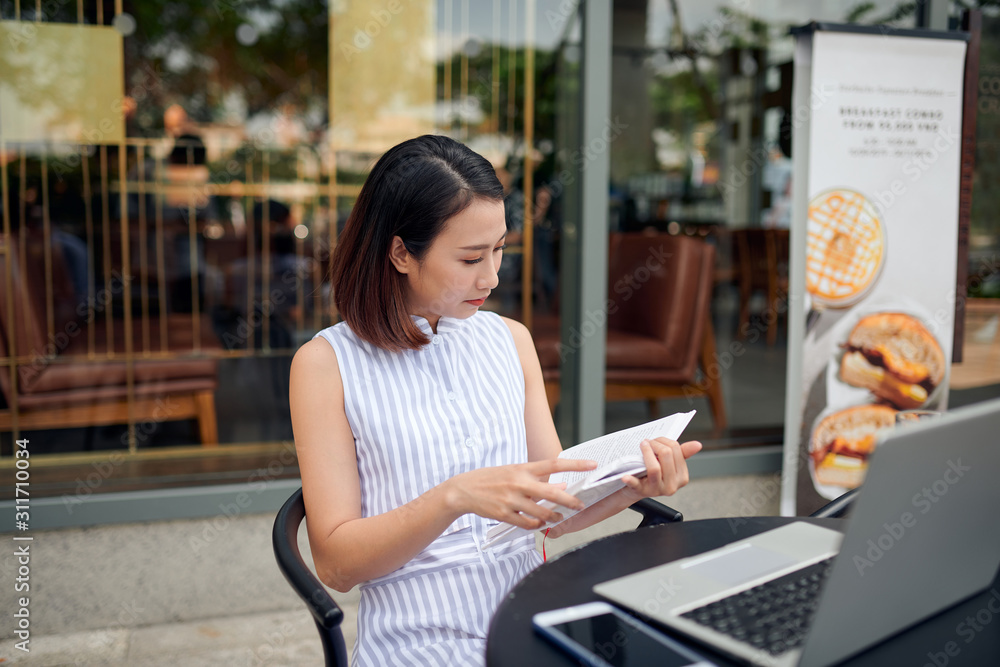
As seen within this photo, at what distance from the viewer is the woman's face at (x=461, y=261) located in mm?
1254

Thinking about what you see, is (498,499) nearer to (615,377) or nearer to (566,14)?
(615,377)

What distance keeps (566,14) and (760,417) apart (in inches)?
74.4

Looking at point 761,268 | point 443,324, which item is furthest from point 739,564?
point 761,268

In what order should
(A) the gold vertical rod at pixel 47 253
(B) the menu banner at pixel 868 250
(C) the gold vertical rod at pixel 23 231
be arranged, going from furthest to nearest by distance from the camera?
1. (A) the gold vertical rod at pixel 47 253
2. (C) the gold vertical rod at pixel 23 231
3. (B) the menu banner at pixel 868 250

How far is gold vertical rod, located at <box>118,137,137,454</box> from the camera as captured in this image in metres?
3.06

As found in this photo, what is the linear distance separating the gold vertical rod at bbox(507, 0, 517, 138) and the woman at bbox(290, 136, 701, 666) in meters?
2.16

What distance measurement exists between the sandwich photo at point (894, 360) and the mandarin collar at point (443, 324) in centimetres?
173

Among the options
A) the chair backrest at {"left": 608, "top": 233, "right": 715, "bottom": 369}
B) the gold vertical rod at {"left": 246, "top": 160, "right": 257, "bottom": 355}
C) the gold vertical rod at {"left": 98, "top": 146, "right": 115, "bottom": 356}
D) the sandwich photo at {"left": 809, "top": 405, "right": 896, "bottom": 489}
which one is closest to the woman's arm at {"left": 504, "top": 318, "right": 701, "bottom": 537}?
the sandwich photo at {"left": 809, "top": 405, "right": 896, "bottom": 489}

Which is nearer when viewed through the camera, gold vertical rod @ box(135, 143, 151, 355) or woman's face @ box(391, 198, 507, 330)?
woman's face @ box(391, 198, 507, 330)

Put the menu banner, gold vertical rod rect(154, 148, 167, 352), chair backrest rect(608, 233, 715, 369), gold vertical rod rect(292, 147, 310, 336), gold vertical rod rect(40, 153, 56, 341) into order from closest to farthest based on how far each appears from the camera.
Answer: the menu banner → gold vertical rod rect(40, 153, 56, 341) → chair backrest rect(608, 233, 715, 369) → gold vertical rod rect(154, 148, 167, 352) → gold vertical rod rect(292, 147, 310, 336)

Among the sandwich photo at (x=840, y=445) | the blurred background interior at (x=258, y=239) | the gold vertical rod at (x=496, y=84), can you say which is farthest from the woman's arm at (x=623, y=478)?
the gold vertical rod at (x=496, y=84)

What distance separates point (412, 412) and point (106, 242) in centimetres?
283

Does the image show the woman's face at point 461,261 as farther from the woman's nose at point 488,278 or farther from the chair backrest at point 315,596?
the chair backrest at point 315,596

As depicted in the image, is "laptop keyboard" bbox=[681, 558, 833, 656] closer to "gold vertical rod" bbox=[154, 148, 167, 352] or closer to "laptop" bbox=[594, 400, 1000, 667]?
"laptop" bbox=[594, 400, 1000, 667]
